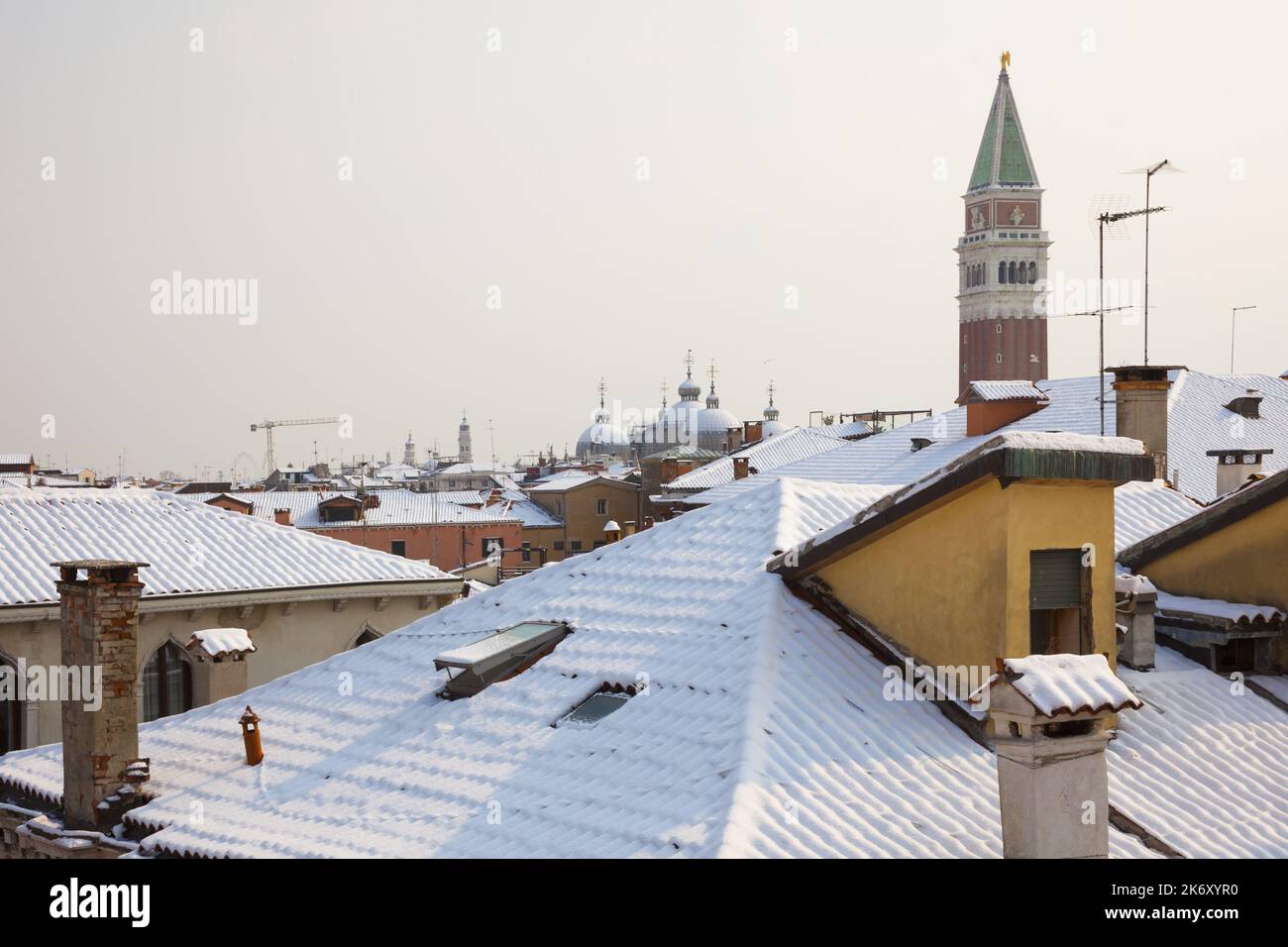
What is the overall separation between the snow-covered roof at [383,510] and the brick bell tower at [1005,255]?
134 feet

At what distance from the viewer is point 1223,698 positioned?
8961 millimetres

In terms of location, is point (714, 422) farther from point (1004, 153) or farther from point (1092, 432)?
point (1092, 432)

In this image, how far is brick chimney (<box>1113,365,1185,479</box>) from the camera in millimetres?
15750

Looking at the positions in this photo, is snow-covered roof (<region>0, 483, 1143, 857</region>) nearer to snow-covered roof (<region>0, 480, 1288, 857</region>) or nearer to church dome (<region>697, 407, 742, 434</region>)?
snow-covered roof (<region>0, 480, 1288, 857</region>)

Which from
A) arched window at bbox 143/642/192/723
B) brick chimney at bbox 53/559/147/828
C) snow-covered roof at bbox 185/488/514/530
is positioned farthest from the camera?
snow-covered roof at bbox 185/488/514/530

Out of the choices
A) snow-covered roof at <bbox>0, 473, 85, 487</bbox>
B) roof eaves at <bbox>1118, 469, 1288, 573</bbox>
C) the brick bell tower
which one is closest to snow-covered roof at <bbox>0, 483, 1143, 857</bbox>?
roof eaves at <bbox>1118, 469, 1288, 573</bbox>

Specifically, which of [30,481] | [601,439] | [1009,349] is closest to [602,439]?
[601,439]

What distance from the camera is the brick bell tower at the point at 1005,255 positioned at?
84.2 metres

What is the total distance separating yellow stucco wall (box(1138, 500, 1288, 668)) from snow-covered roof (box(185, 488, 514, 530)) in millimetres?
44051

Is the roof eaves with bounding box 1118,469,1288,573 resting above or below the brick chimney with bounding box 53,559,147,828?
above

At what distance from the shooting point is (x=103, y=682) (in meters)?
8.95

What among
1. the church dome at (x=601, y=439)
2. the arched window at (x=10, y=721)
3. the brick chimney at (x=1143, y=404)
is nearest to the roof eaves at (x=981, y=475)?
the brick chimney at (x=1143, y=404)

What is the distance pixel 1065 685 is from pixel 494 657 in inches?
158
